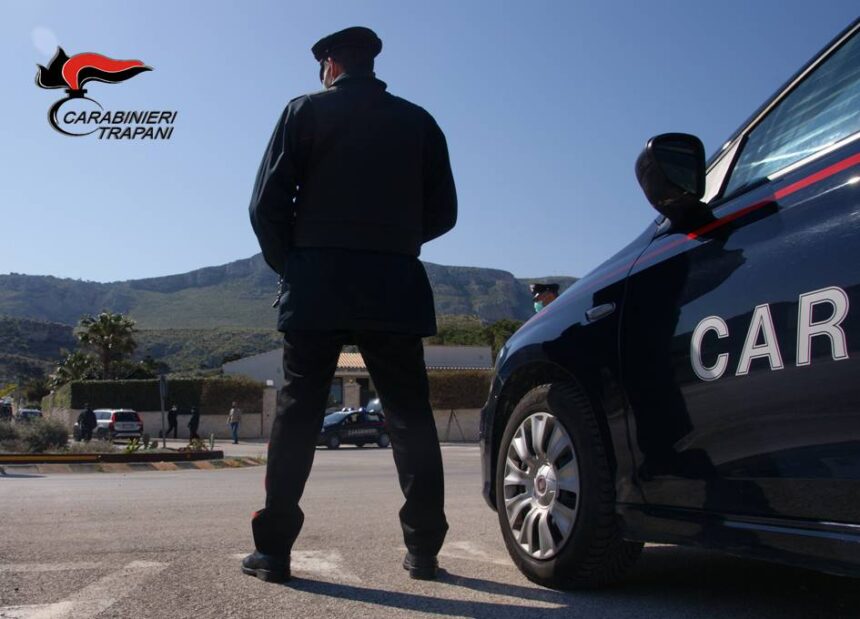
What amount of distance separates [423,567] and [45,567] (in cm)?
145

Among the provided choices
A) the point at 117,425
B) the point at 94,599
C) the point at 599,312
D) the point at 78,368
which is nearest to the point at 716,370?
the point at 599,312

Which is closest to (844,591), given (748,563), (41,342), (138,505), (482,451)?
(748,563)

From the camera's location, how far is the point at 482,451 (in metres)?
3.74

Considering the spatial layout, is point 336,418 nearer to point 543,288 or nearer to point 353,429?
point 353,429

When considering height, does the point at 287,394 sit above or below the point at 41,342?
below

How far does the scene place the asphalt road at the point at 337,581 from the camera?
2770mm

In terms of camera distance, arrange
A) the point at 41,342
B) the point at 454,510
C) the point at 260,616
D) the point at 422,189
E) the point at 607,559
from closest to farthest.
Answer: the point at 260,616 < the point at 607,559 < the point at 422,189 < the point at 454,510 < the point at 41,342

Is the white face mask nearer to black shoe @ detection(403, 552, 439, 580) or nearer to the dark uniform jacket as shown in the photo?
the dark uniform jacket

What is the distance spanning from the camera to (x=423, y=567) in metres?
3.28

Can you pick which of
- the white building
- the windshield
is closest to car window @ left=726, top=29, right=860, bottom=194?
the windshield

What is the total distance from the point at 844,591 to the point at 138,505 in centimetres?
461

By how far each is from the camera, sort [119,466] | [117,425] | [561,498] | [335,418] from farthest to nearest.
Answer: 1. [117,425]
2. [335,418]
3. [119,466]
4. [561,498]

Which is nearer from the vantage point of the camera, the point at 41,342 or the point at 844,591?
the point at 844,591

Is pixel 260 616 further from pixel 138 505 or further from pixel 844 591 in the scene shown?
pixel 138 505
